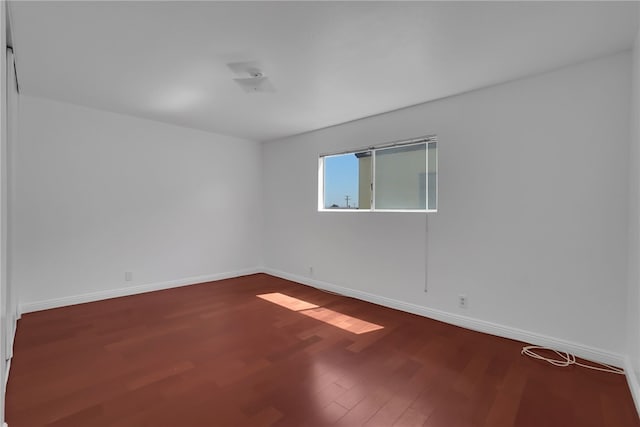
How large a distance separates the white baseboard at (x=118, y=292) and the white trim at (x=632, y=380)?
4.92 m

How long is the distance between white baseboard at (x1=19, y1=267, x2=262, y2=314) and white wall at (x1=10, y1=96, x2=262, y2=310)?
0.09ft

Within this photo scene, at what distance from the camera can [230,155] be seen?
534 centimetres

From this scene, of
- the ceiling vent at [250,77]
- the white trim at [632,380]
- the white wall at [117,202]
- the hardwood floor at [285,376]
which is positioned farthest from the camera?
the white wall at [117,202]

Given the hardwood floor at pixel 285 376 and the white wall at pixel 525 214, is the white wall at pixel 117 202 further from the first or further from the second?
the white wall at pixel 525 214

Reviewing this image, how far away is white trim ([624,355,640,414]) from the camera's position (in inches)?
75.2

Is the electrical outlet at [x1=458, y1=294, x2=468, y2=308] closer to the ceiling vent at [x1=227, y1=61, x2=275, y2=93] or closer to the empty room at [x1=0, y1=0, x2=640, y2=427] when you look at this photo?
the empty room at [x1=0, y1=0, x2=640, y2=427]

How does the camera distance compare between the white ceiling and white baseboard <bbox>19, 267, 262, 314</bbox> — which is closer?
the white ceiling

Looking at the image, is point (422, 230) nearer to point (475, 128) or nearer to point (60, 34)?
point (475, 128)

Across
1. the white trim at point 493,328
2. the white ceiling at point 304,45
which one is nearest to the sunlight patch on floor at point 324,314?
the white trim at point 493,328

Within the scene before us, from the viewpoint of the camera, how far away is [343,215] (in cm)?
443

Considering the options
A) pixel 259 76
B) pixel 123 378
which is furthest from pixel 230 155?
pixel 123 378

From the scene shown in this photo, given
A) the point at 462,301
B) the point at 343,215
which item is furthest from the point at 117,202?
the point at 462,301

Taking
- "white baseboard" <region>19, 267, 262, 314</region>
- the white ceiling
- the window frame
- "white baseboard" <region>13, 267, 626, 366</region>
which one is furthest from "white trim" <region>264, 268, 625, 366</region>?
the white ceiling

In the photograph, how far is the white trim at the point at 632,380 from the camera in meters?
1.91
